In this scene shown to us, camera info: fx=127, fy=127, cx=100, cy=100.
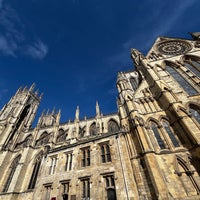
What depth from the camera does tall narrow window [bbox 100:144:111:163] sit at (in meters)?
13.0

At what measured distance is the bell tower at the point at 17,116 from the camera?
98.5ft

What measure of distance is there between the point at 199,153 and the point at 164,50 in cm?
1877

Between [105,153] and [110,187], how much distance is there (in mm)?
3095

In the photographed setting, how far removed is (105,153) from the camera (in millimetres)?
13406

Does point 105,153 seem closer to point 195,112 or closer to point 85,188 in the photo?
point 85,188

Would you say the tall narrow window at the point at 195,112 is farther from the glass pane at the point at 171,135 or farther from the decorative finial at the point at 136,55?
the decorative finial at the point at 136,55

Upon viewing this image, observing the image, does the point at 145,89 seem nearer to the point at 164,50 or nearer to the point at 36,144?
the point at 164,50

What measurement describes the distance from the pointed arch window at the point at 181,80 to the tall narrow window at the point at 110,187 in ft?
40.4

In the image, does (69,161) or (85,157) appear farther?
(69,161)

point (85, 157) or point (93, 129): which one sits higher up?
point (93, 129)

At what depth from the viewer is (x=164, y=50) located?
73.8ft

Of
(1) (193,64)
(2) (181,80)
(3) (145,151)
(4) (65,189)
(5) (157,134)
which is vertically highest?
(1) (193,64)

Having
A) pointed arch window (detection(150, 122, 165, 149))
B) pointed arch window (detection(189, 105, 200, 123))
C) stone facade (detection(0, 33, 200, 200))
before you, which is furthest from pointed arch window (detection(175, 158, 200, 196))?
pointed arch window (detection(189, 105, 200, 123))

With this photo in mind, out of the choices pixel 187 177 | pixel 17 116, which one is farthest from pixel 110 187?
pixel 17 116
